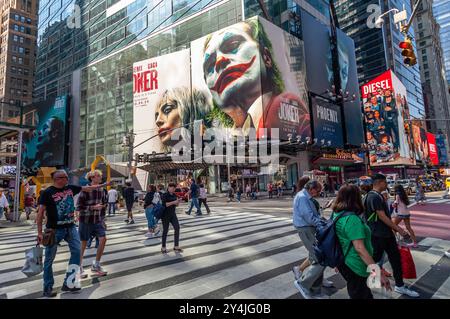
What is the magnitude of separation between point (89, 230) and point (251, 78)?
112 ft

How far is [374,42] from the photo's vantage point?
236ft

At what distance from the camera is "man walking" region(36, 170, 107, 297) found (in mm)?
4465

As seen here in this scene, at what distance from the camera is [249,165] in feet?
131

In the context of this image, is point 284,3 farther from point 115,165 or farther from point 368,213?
point 368,213

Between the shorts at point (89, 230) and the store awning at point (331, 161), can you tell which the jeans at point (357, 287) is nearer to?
the shorts at point (89, 230)

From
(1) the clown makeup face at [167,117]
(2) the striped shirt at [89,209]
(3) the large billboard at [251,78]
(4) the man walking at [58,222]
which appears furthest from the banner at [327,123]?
(4) the man walking at [58,222]

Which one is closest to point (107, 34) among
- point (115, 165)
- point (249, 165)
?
point (115, 165)

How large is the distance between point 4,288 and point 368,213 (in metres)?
5.93

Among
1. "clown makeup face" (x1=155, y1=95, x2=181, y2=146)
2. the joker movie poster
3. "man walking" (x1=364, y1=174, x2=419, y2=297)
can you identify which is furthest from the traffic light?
"clown makeup face" (x1=155, y1=95, x2=181, y2=146)

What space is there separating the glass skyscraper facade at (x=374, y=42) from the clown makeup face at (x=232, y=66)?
1734 inches

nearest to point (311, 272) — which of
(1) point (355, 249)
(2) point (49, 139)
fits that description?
(1) point (355, 249)

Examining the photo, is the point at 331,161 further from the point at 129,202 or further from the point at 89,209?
the point at 89,209

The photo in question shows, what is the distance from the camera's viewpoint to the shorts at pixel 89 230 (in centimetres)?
548

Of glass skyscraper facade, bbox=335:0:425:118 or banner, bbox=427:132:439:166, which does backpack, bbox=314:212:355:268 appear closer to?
glass skyscraper facade, bbox=335:0:425:118
